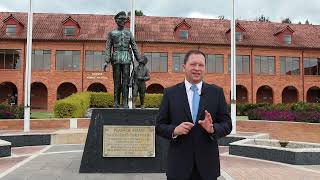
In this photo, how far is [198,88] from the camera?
12.4ft

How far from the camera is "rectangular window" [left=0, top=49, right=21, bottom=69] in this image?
39500 millimetres

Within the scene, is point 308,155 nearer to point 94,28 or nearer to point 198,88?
point 198,88

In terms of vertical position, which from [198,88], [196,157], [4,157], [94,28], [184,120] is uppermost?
[94,28]

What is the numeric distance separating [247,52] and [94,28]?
15.8 metres

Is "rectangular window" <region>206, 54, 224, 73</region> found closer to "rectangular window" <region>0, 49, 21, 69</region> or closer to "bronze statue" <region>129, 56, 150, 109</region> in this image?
"rectangular window" <region>0, 49, 21, 69</region>

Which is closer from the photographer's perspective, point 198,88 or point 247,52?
point 198,88

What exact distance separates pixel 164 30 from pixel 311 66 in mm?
16188

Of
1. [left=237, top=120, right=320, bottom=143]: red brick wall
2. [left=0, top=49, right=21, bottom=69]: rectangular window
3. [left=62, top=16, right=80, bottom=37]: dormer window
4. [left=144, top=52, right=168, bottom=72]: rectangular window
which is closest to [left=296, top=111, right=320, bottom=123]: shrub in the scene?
[left=237, top=120, right=320, bottom=143]: red brick wall

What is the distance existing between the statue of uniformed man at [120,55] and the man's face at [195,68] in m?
6.53

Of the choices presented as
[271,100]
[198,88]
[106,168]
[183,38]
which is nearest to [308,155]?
[106,168]

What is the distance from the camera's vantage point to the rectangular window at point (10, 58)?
39.5 metres

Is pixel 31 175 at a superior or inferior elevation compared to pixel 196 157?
inferior

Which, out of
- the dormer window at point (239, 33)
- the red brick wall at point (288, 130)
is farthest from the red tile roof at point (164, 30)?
the red brick wall at point (288, 130)

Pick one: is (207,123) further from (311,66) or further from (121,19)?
(311,66)
